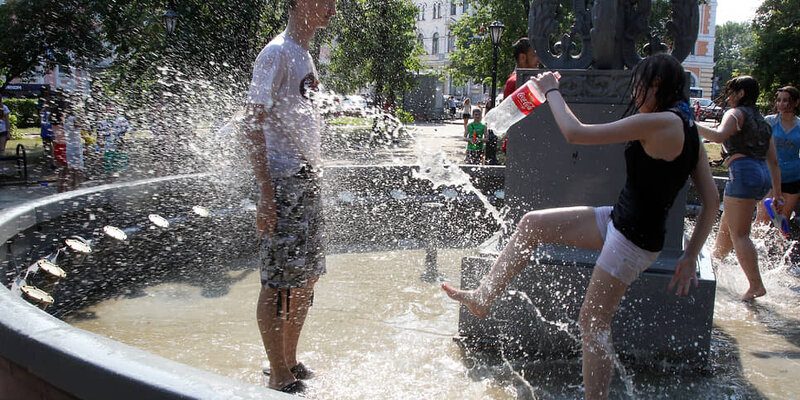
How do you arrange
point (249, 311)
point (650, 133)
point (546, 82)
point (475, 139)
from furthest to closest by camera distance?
point (475, 139)
point (249, 311)
point (546, 82)
point (650, 133)

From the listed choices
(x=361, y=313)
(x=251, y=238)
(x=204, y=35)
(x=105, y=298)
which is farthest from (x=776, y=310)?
(x=204, y=35)

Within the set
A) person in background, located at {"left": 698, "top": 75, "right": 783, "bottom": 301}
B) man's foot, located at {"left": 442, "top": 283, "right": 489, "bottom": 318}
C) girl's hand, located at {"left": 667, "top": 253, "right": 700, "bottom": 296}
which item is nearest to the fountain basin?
man's foot, located at {"left": 442, "top": 283, "right": 489, "bottom": 318}

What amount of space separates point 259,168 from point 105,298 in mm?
2402

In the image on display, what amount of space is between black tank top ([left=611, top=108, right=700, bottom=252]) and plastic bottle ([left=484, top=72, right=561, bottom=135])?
0.50 m

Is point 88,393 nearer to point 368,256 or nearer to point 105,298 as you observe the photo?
point 105,298

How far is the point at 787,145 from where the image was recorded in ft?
18.7

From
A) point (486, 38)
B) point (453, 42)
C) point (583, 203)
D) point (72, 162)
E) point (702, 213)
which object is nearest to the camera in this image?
point (702, 213)

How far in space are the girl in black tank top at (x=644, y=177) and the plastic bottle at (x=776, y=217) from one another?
11.1ft

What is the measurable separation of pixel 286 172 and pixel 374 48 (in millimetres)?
20160

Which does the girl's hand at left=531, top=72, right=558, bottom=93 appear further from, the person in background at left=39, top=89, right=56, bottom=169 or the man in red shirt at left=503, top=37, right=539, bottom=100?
the person in background at left=39, top=89, right=56, bottom=169

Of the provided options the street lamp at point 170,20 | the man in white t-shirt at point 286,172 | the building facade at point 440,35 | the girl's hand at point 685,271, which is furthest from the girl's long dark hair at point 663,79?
the building facade at point 440,35

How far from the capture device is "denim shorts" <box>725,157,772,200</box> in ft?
15.7

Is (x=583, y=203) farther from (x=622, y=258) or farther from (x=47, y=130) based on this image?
(x=47, y=130)

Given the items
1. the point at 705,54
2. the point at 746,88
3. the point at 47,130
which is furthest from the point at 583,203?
the point at 705,54
